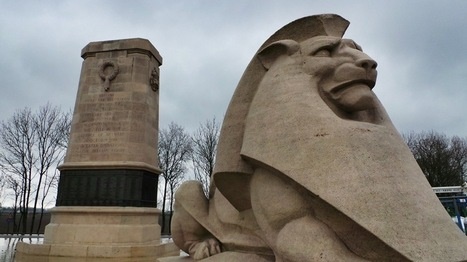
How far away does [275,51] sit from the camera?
2941 mm

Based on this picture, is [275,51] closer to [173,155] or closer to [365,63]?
[365,63]

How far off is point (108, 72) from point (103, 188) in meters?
4.00

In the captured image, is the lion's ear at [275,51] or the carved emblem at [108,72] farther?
the carved emblem at [108,72]

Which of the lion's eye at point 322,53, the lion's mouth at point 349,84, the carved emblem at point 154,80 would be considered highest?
the carved emblem at point 154,80

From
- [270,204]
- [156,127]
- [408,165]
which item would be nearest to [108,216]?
[156,127]

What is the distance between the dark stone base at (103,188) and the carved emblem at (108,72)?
9.73ft

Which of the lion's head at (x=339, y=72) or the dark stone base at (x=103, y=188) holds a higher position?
the lion's head at (x=339, y=72)

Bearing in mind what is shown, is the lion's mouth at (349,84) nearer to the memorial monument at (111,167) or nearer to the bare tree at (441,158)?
the memorial monument at (111,167)

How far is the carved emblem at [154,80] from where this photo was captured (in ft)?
38.2

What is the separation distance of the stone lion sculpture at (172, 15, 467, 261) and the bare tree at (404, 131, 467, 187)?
2837 centimetres

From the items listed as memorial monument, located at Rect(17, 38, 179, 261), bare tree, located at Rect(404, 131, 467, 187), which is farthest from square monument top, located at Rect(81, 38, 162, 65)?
bare tree, located at Rect(404, 131, 467, 187)

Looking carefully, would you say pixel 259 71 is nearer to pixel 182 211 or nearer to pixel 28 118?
pixel 182 211

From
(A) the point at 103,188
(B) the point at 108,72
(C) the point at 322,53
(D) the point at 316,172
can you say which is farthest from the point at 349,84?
(B) the point at 108,72

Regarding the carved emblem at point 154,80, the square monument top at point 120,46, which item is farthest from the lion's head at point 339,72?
the square monument top at point 120,46
